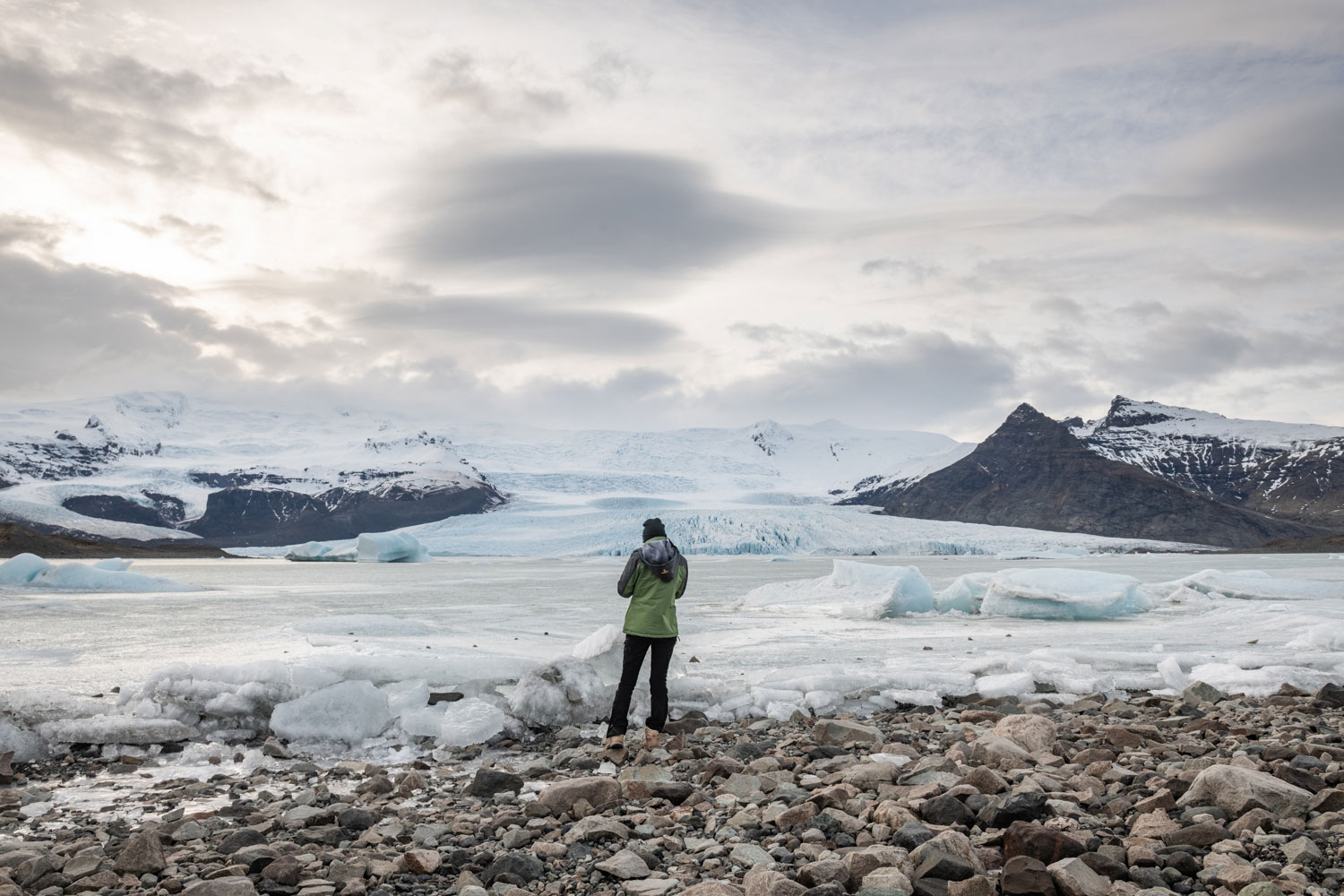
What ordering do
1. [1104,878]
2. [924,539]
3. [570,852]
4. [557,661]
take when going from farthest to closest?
[924,539] < [557,661] < [570,852] < [1104,878]

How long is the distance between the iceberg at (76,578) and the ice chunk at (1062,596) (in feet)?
67.5

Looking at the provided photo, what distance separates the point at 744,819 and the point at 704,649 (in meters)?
6.05

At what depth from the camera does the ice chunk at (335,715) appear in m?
5.78

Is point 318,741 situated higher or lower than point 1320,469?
lower

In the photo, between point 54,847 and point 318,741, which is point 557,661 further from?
point 54,847

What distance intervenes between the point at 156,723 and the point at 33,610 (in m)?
13.2

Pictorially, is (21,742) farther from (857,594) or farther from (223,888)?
(857,594)

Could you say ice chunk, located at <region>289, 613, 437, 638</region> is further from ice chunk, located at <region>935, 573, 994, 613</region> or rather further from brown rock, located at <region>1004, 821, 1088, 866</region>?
ice chunk, located at <region>935, 573, 994, 613</region>

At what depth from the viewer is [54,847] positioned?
353 cm

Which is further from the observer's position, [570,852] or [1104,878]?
[570,852]

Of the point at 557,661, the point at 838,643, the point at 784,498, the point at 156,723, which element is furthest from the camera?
the point at 784,498

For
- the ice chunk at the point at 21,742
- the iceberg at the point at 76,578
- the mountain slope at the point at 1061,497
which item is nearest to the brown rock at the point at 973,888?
the ice chunk at the point at 21,742

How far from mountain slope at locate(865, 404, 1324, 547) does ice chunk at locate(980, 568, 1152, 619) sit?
11289 centimetres

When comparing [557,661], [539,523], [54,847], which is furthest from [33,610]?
[539,523]
